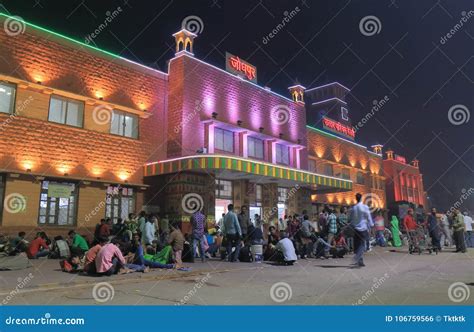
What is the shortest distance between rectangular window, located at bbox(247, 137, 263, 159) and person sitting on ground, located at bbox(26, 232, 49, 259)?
12.6 meters

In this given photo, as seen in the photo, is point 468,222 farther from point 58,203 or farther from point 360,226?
point 58,203

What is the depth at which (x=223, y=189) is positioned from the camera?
21562mm

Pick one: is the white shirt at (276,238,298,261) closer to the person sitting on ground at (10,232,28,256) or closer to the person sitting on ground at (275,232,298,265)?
the person sitting on ground at (275,232,298,265)

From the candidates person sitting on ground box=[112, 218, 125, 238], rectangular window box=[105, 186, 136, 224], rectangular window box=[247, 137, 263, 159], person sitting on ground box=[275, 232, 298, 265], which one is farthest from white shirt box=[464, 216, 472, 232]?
rectangular window box=[105, 186, 136, 224]

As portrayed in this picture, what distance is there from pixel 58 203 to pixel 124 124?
16.0 ft

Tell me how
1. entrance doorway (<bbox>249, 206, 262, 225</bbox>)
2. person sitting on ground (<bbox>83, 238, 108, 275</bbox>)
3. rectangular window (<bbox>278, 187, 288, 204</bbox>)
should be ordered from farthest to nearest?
rectangular window (<bbox>278, 187, 288, 204</bbox>) → entrance doorway (<bbox>249, 206, 262, 225</bbox>) → person sitting on ground (<bbox>83, 238, 108, 275</bbox>)

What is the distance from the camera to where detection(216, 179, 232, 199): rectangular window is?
21250mm

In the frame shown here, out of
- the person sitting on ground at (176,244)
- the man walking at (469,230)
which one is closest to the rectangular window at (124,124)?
the person sitting on ground at (176,244)

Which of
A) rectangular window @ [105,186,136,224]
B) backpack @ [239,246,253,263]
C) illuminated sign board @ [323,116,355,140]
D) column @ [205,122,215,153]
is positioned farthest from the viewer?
illuminated sign board @ [323,116,355,140]

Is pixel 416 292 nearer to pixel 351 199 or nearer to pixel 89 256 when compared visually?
pixel 89 256

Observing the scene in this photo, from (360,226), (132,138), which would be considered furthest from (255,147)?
(360,226)

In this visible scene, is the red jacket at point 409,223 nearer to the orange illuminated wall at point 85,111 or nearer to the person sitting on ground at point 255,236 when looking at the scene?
the person sitting on ground at point 255,236

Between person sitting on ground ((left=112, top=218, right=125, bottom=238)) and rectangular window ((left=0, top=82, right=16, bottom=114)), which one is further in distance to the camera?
person sitting on ground ((left=112, top=218, right=125, bottom=238))

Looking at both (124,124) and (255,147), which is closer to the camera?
(124,124)
